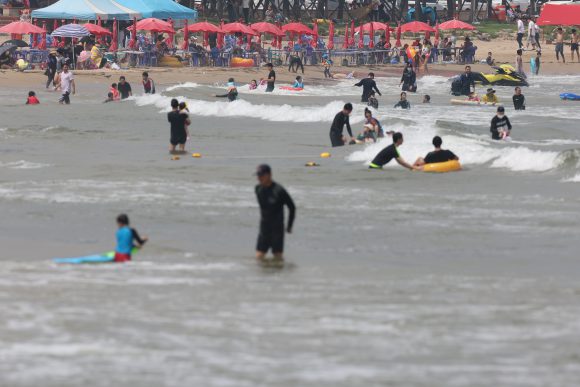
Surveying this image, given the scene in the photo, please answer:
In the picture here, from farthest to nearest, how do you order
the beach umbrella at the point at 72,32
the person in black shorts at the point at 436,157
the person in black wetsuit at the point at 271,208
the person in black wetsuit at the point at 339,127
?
the beach umbrella at the point at 72,32
the person in black wetsuit at the point at 339,127
the person in black shorts at the point at 436,157
the person in black wetsuit at the point at 271,208

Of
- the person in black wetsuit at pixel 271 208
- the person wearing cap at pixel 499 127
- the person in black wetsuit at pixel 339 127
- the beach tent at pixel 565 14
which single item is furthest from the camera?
the beach tent at pixel 565 14

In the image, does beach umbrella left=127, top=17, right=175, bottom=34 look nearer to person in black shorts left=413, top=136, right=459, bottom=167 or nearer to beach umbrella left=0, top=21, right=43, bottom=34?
beach umbrella left=0, top=21, right=43, bottom=34

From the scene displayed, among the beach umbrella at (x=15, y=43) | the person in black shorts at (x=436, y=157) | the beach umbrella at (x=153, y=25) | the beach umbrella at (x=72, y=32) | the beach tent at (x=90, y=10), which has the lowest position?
the person in black shorts at (x=436, y=157)

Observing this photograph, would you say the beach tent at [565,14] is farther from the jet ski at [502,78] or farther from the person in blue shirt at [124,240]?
the person in blue shirt at [124,240]

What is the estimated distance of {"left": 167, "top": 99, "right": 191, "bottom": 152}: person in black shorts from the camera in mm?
26281

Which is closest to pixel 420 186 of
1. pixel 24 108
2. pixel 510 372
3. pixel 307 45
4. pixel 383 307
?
pixel 383 307

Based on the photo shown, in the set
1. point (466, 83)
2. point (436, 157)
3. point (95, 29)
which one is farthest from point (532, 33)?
point (436, 157)

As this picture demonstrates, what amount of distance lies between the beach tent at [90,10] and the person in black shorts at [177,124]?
954 inches

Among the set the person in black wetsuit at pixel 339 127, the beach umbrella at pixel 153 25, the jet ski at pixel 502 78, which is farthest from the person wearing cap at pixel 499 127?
the beach umbrella at pixel 153 25

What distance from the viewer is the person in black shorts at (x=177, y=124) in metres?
26.3

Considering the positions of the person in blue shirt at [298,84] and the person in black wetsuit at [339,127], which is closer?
the person in black wetsuit at [339,127]

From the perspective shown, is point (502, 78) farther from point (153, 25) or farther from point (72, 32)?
point (72, 32)

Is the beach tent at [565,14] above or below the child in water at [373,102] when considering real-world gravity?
above

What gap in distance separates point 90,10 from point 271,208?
37945mm
